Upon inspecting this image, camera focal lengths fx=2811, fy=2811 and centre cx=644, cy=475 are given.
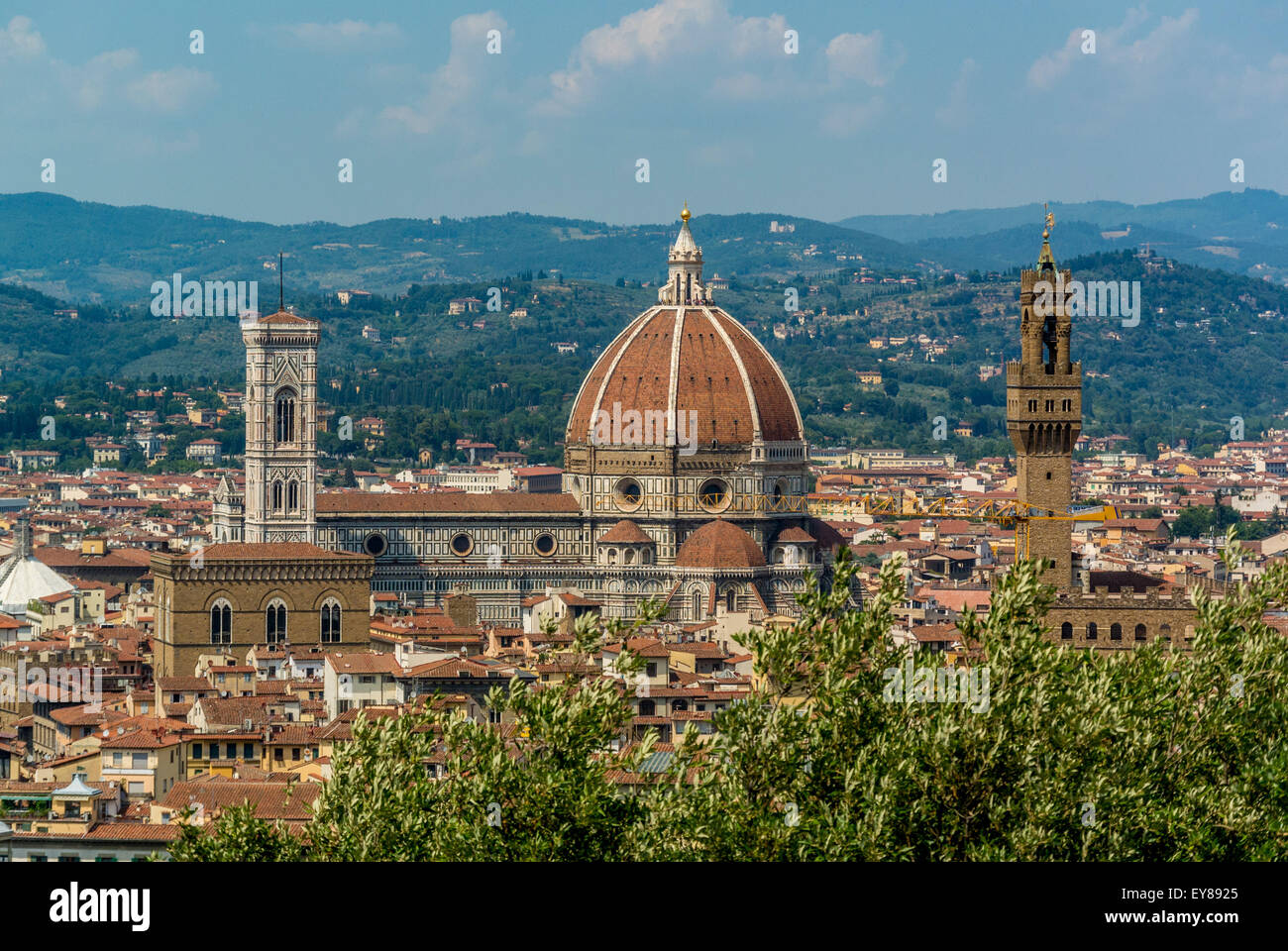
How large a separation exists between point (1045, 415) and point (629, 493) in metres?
35.4

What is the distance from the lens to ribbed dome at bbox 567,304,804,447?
318ft

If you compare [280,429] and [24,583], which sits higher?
[280,429]

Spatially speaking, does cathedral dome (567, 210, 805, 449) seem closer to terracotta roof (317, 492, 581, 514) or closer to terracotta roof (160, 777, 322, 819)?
terracotta roof (317, 492, 581, 514)

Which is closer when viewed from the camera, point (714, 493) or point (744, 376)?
point (714, 493)

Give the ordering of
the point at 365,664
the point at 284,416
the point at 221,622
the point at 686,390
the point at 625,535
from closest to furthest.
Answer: the point at 365,664 → the point at 221,622 → the point at 284,416 → the point at 625,535 → the point at 686,390

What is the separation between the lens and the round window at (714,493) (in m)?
95.8

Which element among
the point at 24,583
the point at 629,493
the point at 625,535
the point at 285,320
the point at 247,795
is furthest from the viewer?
the point at 629,493

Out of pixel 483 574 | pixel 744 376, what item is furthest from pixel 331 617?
pixel 744 376

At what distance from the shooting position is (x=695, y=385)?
9750cm

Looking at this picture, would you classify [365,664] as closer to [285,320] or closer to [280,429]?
[280,429]

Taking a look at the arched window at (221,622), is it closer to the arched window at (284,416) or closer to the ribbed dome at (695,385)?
the arched window at (284,416)

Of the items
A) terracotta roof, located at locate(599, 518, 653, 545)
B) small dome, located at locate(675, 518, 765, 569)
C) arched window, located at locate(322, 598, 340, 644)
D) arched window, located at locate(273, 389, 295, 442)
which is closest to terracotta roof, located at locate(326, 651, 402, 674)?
arched window, located at locate(322, 598, 340, 644)

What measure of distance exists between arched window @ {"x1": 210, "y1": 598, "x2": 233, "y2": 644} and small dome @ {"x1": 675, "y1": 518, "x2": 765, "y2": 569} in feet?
68.6
